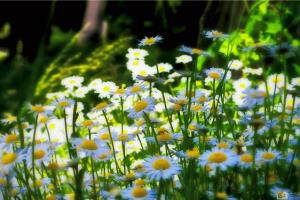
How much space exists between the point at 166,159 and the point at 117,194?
20 centimetres

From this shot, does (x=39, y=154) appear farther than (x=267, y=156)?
Yes

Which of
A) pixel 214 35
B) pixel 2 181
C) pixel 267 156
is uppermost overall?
pixel 214 35

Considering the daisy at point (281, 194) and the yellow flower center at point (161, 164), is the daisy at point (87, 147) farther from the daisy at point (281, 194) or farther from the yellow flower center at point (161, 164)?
the daisy at point (281, 194)

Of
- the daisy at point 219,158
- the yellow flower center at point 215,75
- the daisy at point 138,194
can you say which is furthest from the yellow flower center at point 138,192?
the yellow flower center at point 215,75

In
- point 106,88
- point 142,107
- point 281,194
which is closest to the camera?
point 281,194

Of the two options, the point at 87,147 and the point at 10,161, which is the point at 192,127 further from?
the point at 10,161

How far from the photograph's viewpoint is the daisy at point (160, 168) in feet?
2.90

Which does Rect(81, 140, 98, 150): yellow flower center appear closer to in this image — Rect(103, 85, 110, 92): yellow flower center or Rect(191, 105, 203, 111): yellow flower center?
Rect(191, 105, 203, 111): yellow flower center

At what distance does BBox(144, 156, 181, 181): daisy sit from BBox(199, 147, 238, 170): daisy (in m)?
0.05

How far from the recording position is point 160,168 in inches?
35.9

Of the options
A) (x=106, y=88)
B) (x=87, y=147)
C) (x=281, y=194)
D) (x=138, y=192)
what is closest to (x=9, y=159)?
(x=87, y=147)

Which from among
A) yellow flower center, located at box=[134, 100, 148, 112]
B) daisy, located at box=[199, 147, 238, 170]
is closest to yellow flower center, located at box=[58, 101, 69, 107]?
yellow flower center, located at box=[134, 100, 148, 112]

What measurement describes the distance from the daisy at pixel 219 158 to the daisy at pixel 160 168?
0.05 metres

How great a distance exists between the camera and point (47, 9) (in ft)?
21.2
